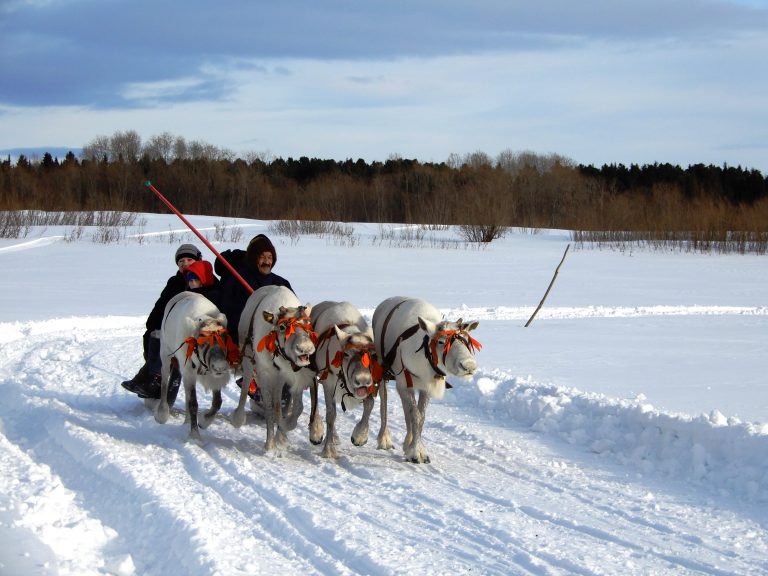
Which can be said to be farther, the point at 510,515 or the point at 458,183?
the point at 458,183

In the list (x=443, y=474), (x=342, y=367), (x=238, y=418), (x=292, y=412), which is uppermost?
(x=342, y=367)

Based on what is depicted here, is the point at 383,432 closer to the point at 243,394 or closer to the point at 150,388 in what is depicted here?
the point at 243,394

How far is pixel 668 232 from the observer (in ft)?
137

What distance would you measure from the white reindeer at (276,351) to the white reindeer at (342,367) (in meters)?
0.19

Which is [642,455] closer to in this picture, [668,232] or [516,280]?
[516,280]

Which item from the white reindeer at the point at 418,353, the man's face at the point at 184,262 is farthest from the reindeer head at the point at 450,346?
the man's face at the point at 184,262

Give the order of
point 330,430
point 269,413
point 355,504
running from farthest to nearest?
point 269,413 < point 330,430 < point 355,504

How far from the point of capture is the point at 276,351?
7.75m

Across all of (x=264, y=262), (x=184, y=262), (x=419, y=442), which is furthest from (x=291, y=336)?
(x=184, y=262)

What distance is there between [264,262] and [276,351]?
1940mm

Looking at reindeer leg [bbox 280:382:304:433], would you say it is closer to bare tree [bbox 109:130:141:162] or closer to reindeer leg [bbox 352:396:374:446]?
reindeer leg [bbox 352:396:374:446]

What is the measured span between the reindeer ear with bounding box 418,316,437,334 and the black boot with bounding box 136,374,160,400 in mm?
3601

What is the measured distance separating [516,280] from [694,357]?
13863 millimetres

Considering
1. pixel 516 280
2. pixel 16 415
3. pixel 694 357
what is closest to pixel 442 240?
pixel 516 280
